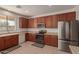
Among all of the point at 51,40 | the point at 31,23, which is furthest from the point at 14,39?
the point at 51,40

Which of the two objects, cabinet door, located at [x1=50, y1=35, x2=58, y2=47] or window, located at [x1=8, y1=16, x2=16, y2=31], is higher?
window, located at [x1=8, y1=16, x2=16, y2=31]

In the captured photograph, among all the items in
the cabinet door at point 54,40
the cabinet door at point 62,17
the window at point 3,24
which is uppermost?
the cabinet door at point 62,17

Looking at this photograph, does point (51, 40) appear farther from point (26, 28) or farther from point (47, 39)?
point (26, 28)

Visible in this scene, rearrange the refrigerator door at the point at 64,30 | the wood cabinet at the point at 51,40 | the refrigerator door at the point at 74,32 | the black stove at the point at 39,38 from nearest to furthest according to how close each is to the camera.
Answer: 1. the black stove at the point at 39,38
2. the wood cabinet at the point at 51,40
3. the refrigerator door at the point at 74,32
4. the refrigerator door at the point at 64,30

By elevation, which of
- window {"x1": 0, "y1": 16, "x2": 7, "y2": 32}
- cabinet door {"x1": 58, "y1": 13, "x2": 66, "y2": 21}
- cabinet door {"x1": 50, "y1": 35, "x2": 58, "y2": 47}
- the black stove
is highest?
cabinet door {"x1": 58, "y1": 13, "x2": 66, "y2": 21}

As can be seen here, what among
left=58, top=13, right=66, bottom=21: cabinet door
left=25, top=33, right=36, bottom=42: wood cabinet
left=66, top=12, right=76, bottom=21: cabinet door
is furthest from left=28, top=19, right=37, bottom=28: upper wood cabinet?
left=66, top=12, right=76, bottom=21: cabinet door

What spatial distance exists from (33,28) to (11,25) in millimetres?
636

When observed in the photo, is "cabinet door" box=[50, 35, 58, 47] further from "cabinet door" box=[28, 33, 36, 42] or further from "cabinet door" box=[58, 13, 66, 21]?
"cabinet door" box=[28, 33, 36, 42]

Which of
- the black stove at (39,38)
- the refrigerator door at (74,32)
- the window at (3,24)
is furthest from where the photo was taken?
the refrigerator door at (74,32)

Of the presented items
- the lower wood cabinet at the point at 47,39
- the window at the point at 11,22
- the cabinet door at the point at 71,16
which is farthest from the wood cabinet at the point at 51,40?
the window at the point at 11,22

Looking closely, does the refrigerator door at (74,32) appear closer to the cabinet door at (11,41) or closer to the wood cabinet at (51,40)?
the wood cabinet at (51,40)

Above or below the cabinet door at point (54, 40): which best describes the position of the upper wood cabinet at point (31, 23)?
above
